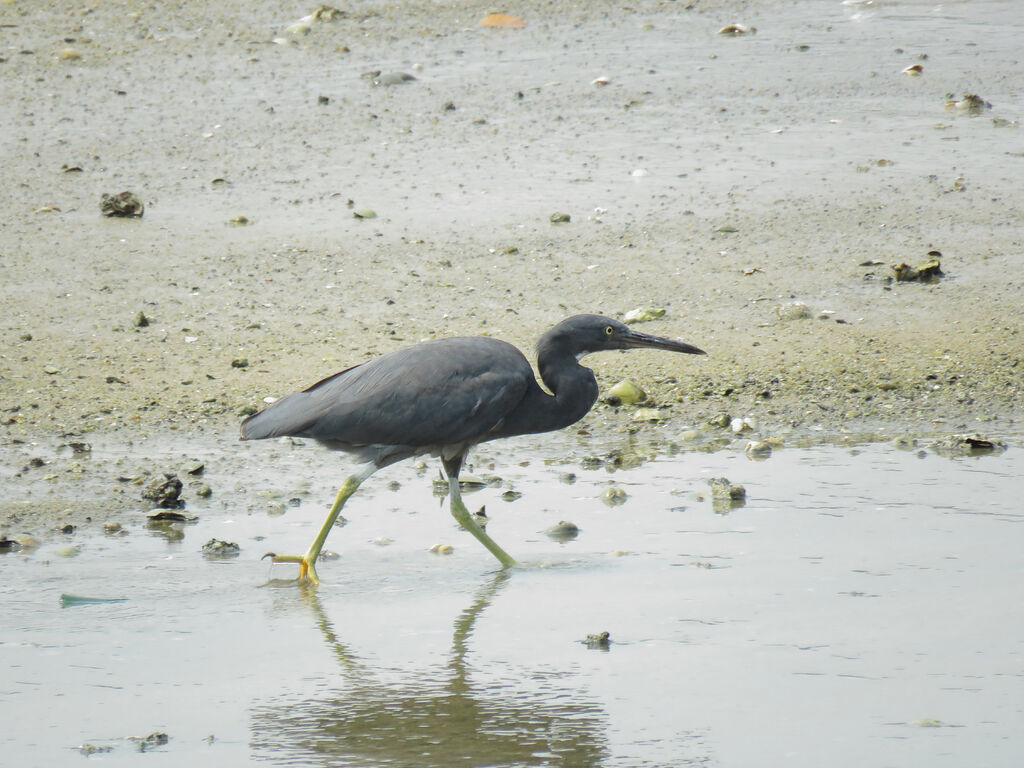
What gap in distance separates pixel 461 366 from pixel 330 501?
3.52 ft

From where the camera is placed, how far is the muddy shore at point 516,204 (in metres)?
8.12

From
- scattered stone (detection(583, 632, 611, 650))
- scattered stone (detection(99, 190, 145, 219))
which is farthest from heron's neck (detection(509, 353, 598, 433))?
scattered stone (detection(99, 190, 145, 219))

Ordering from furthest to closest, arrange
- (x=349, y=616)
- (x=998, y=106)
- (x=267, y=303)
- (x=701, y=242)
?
(x=998, y=106) → (x=701, y=242) → (x=267, y=303) → (x=349, y=616)

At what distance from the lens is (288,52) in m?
13.8

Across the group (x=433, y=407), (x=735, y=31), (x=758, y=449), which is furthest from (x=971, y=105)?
(x=433, y=407)

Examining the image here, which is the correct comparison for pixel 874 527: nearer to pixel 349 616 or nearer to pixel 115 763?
pixel 349 616

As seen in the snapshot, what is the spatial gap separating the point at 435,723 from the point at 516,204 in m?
6.40

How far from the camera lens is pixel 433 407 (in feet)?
19.9

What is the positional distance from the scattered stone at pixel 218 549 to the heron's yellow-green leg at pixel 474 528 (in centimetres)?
94

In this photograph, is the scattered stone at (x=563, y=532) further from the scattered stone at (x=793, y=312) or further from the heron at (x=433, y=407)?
the scattered stone at (x=793, y=312)

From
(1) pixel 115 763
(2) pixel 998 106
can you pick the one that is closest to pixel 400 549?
(1) pixel 115 763

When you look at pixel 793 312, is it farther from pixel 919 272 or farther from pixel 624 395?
pixel 624 395

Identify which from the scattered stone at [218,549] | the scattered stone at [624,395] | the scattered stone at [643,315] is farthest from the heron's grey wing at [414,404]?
the scattered stone at [643,315]

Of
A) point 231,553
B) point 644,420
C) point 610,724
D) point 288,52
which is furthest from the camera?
point 288,52
